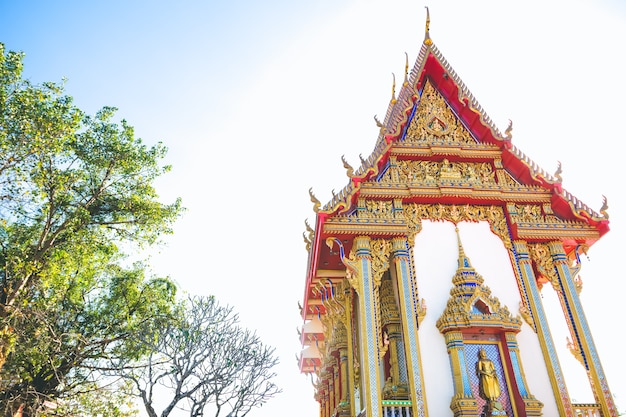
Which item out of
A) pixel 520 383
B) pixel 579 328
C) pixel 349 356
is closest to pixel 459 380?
pixel 520 383

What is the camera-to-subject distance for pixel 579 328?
802cm

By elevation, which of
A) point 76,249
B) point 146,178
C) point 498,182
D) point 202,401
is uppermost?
point 146,178

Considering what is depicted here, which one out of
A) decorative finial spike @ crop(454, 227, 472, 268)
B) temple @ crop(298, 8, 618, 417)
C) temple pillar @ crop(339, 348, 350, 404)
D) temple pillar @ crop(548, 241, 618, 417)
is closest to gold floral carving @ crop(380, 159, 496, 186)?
temple @ crop(298, 8, 618, 417)

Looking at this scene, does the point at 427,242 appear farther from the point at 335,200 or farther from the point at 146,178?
the point at 146,178

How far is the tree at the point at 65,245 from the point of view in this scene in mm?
8852

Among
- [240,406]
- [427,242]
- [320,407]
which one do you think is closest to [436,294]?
[427,242]

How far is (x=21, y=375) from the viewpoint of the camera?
954 centimetres

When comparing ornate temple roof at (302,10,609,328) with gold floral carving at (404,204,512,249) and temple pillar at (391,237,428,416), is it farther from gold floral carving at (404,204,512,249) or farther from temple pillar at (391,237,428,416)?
temple pillar at (391,237,428,416)

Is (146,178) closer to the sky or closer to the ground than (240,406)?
closer to the sky

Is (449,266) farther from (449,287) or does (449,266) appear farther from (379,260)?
(379,260)

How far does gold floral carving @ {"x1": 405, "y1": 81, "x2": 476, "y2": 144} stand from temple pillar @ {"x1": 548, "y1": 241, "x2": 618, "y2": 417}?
310cm

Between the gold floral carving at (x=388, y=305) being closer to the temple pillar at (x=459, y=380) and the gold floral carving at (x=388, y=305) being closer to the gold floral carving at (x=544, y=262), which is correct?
the temple pillar at (x=459, y=380)

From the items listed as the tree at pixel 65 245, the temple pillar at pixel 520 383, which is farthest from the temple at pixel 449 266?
the tree at pixel 65 245

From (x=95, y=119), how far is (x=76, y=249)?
10.4ft
